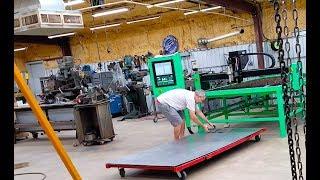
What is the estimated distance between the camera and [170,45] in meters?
15.2

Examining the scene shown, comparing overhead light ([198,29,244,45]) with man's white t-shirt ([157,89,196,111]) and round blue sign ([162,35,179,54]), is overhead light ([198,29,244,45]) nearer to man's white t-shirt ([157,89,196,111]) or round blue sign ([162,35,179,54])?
round blue sign ([162,35,179,54])

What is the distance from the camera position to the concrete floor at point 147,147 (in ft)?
16.3

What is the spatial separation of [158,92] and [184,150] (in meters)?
3.93

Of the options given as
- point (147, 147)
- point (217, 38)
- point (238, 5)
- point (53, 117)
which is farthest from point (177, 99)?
point (217, 38)

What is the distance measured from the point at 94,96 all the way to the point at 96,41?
9.26 m

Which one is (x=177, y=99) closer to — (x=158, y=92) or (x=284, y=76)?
(x=158, y=92)

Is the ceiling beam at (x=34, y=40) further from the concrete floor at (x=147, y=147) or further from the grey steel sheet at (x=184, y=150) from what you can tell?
the grey steel sheet at (x=184, y=150)

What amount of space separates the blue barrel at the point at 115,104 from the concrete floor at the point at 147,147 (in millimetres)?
3767

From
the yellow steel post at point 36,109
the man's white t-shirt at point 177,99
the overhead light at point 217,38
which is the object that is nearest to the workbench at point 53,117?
the man's white t-shirt at point 177,99

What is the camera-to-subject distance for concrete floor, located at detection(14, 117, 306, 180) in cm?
497

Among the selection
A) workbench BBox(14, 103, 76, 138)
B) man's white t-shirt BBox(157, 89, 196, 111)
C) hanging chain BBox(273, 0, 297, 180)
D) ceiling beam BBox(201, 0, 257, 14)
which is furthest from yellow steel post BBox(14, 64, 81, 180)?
ceiling beam BBox(201, 0, 257, 14)

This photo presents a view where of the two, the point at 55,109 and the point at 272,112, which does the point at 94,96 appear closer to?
the point at 55,109

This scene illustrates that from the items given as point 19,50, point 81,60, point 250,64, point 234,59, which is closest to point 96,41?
point 81,60

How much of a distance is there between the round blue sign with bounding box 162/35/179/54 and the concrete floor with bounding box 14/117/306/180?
5.64m
